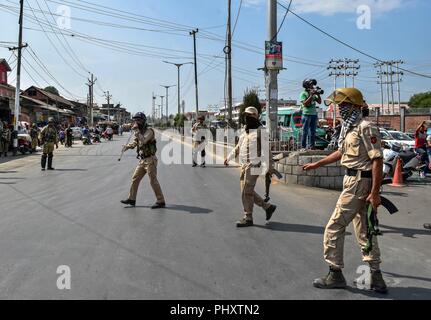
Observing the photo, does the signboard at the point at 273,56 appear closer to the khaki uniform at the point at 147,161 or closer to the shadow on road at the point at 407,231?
the khaki uniform at the point at 147,161

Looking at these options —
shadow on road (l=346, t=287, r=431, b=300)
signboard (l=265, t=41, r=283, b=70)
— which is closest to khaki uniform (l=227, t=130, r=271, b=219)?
shadow on road (l=346, t=287, r=431, b=300)

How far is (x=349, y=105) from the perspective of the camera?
179 inches

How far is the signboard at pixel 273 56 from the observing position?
14.6m

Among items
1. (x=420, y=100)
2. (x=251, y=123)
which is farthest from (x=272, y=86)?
(x=420, y=100)

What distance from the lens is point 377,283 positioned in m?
4.31

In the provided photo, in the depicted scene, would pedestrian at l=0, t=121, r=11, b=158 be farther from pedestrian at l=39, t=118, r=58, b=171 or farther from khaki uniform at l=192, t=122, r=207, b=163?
khaki uniform at l=192, t=122, r=207, b=163

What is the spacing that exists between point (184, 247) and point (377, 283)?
240cm

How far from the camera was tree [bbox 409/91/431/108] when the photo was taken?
3740 inches

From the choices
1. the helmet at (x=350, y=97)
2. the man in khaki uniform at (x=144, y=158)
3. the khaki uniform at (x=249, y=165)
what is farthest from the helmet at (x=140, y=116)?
the helmet at (x=350, y=97)

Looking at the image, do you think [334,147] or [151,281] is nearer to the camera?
[151,281]

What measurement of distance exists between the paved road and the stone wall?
0.72 metres

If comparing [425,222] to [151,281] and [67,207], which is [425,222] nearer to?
[151,281]

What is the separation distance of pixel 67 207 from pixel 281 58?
9014mm
